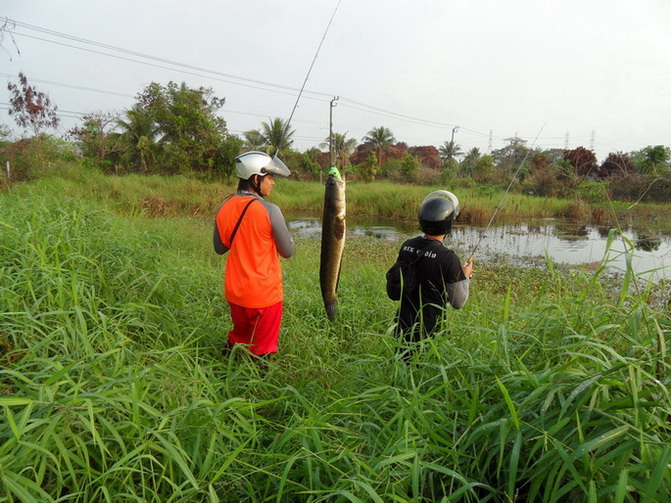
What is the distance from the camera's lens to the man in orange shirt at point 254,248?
2.50 m

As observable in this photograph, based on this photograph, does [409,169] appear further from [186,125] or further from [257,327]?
[257,327]

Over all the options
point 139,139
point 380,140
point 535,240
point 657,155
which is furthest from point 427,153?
point 535,240

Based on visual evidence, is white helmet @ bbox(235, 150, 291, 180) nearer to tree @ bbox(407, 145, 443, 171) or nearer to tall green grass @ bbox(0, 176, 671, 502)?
tall green grass @ bbox(0, 176, 671, 502)

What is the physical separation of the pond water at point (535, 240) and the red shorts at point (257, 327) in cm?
731

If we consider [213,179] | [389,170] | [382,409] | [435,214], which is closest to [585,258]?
[435,214]

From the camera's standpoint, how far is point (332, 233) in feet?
7.73

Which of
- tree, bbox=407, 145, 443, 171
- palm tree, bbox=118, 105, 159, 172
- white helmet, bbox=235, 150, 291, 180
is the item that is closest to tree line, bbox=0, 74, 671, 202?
palm tree, bbox=118, 105, 159, 172

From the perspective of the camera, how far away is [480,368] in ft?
5.29

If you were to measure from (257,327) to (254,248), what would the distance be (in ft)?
1.88

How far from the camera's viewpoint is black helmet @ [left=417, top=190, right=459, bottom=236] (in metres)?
2.21

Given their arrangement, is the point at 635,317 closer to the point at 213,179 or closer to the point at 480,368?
the point at 480,368

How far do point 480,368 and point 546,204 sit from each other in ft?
66.7

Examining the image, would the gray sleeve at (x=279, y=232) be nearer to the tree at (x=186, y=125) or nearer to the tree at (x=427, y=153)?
the tree at (x=186, y=125)

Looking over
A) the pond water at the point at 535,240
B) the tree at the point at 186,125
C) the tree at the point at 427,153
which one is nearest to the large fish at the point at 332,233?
the pond water at the point at 535,240
